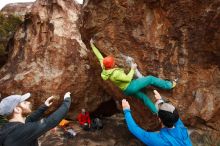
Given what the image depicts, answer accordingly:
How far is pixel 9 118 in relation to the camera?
4344 millimetres

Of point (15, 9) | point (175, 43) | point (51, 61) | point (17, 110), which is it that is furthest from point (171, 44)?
point (15, 9)

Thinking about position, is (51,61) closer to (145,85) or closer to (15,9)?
(15,9)

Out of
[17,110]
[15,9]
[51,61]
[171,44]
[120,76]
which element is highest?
[15,9]

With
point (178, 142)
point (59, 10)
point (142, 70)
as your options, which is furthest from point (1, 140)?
point (59, 10)

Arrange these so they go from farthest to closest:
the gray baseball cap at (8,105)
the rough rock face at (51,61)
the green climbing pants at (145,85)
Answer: the rough rock face at (51,61)
the green climbing pants at (145,85)
the gray baseball cap at (8,105)

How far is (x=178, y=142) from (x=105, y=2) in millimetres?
5743

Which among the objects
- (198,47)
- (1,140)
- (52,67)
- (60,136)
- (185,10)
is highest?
(185,10)

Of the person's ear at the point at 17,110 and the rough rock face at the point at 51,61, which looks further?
the rough rock face at the point at 51,61

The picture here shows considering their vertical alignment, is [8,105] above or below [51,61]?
above

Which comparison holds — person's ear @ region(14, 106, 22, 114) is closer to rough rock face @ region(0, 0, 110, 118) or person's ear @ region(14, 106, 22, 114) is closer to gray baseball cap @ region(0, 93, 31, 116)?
gray baseball cap @ region(0, 93, 31, 116)

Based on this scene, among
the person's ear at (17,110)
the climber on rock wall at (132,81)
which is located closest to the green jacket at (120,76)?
the climber on rock wall at (132,81)

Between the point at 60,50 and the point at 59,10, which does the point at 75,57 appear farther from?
the point at 59,10

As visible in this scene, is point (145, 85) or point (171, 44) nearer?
point (145, 85)

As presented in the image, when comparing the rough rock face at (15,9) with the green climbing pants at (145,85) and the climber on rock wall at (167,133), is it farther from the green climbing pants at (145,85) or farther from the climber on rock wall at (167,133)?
the climber on rock wall at (167,133)
